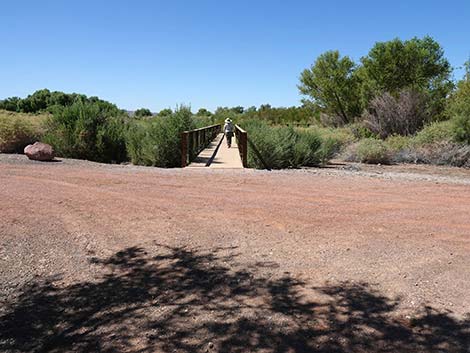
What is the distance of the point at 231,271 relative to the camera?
5.52 metres

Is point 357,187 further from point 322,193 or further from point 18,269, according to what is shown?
point 18,269

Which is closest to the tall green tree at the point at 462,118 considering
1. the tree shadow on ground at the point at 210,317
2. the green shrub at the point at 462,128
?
the green shrub at the point at 462,128

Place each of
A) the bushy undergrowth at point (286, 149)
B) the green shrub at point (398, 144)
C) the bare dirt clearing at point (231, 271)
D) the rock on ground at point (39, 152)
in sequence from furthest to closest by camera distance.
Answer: the green shrub at point (398, 144), the bushy undergrowth at point (286, 149), the rock on ground at point (39, 152), the bare dirt clearing at point (231, 271)

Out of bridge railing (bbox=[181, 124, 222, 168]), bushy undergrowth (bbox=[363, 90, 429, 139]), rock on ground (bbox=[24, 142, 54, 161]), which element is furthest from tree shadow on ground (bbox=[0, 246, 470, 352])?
bushy undergrowth (bbox=[363, 90, 429, 139])

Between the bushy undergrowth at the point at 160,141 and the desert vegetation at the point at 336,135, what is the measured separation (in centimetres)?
4

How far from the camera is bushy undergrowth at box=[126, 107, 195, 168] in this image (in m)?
18.0

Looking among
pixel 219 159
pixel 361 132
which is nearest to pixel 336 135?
pixel 361 132

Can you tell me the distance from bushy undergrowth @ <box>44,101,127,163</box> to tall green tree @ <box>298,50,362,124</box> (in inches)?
1054

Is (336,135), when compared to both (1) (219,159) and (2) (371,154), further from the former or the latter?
(1) (219,159)

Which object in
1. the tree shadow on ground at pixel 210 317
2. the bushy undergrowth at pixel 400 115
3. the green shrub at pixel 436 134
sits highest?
the bushy undergrowth at pixel 400 115

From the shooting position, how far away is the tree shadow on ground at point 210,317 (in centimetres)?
391

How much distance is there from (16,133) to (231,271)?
657 inches

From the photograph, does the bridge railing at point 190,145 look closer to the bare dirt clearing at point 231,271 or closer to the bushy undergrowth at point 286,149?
the bushy undergrowth at point 286,149

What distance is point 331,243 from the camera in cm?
647
